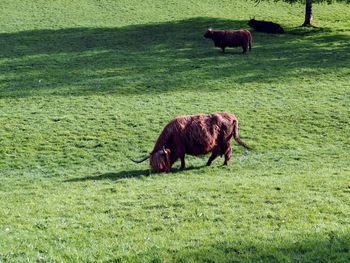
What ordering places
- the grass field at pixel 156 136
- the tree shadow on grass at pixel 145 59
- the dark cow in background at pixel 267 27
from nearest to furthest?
the grass field at pixel 156 136 < the tree shadow on grass at pixel 145 59 < the dark cow in background at pixel 267 27

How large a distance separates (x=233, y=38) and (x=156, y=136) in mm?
14815

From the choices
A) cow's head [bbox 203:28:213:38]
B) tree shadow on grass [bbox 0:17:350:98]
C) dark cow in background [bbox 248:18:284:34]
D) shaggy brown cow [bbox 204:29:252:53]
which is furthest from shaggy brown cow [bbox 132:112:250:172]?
dark cow in background [bbox 248:18:284:34]

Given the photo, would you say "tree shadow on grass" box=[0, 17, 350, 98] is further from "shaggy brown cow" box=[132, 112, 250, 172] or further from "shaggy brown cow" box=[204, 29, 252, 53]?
"shaggy brown cow" box=[132, 112, 250, 172]

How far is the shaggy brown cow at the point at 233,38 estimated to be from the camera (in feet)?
104

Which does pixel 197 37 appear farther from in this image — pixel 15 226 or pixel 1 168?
pixel 15 226

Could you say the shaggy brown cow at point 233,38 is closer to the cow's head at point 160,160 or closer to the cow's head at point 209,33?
the cow's head at point 209,33

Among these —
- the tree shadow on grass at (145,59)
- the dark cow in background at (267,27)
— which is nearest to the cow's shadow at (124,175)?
the tree shadow on grass at (145,59)

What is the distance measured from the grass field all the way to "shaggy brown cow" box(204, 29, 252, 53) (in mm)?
653

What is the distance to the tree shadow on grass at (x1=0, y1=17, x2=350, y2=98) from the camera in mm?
26234

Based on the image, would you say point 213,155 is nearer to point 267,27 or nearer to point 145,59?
point 145,59

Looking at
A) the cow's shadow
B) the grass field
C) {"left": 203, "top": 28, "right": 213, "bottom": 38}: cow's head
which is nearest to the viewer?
the grass field

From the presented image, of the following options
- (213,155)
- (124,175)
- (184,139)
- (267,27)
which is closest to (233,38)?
(267,27)

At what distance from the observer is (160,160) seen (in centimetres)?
1430

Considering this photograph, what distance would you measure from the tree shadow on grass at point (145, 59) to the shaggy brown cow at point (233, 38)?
0.59 m
